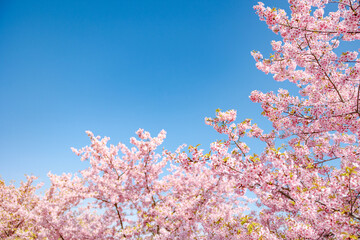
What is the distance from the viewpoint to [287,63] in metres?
7.13

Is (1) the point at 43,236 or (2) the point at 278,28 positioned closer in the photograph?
(2) the point at 278,28

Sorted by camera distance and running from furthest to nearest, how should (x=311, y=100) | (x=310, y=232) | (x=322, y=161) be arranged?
(x=311, y=100), (x=322, y=161), (x=310, y=232)

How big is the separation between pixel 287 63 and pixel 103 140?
9.71m

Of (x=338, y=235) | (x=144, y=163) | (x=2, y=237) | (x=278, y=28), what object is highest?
(x=278, y=28)

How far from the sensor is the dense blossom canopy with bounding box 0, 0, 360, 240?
13.4ft

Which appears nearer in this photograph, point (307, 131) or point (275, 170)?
point (275, 170)

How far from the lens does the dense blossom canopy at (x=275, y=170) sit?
4.08 m

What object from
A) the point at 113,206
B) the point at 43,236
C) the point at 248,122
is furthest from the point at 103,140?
the point at 248,122

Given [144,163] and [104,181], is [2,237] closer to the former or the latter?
[104,181]

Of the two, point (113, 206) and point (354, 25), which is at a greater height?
point (354, 25)

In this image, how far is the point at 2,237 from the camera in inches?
538

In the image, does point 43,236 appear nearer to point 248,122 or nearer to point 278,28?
point 248,122

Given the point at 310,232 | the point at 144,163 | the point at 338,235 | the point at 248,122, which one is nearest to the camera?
the point at 338,235

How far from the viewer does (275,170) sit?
165 inches
